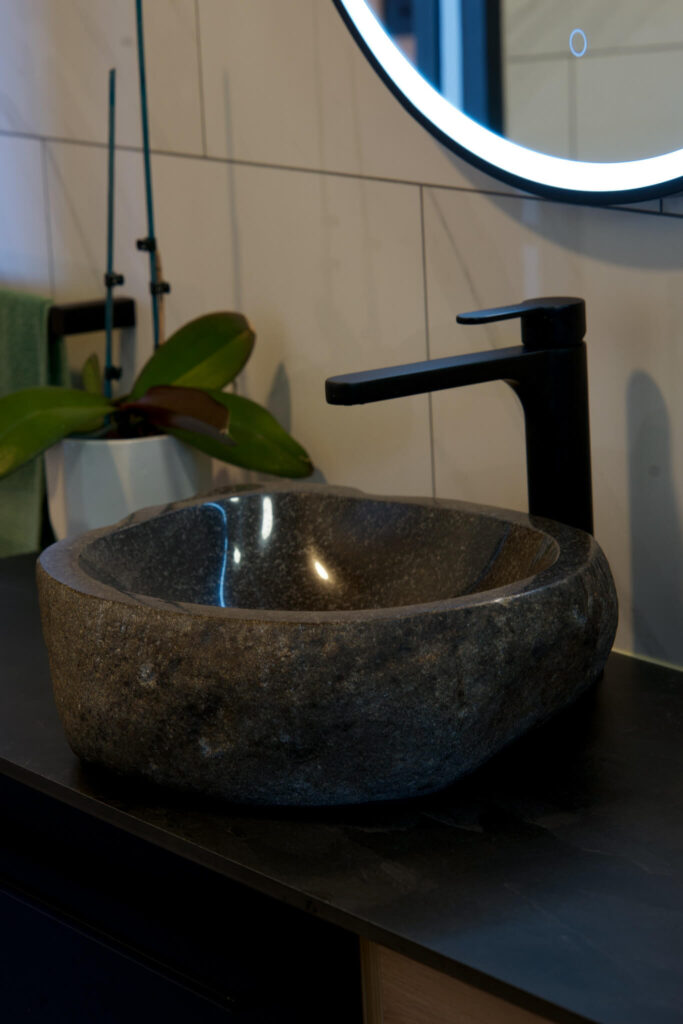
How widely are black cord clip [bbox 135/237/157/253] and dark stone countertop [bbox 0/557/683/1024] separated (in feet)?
1.93

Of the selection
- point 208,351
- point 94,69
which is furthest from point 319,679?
point 94,69

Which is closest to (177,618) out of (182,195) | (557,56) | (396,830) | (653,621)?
(396,830)

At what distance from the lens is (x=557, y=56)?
95cm

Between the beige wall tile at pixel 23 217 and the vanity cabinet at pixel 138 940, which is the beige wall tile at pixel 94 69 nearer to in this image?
the beige wall tile at pixel 23 217

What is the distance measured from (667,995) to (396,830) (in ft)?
0.67

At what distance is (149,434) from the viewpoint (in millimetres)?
1268

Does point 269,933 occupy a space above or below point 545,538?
below

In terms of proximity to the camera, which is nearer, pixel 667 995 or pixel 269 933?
pixel 667 995

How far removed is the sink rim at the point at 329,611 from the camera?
0.73m

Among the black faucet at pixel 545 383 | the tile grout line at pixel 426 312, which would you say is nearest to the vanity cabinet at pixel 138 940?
the black faucet at pixel 545 383

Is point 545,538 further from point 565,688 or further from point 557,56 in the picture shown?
point 557,56

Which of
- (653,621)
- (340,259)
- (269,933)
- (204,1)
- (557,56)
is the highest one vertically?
(204,1)

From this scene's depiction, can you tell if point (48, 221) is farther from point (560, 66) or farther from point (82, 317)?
point (560, 66)

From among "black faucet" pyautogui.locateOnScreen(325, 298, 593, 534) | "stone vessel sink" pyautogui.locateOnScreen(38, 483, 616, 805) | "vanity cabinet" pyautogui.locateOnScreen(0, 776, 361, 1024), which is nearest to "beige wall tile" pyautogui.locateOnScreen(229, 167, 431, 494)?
"black faucet" pyautogui.locateOnScreen(325, 298, 593, 534)
